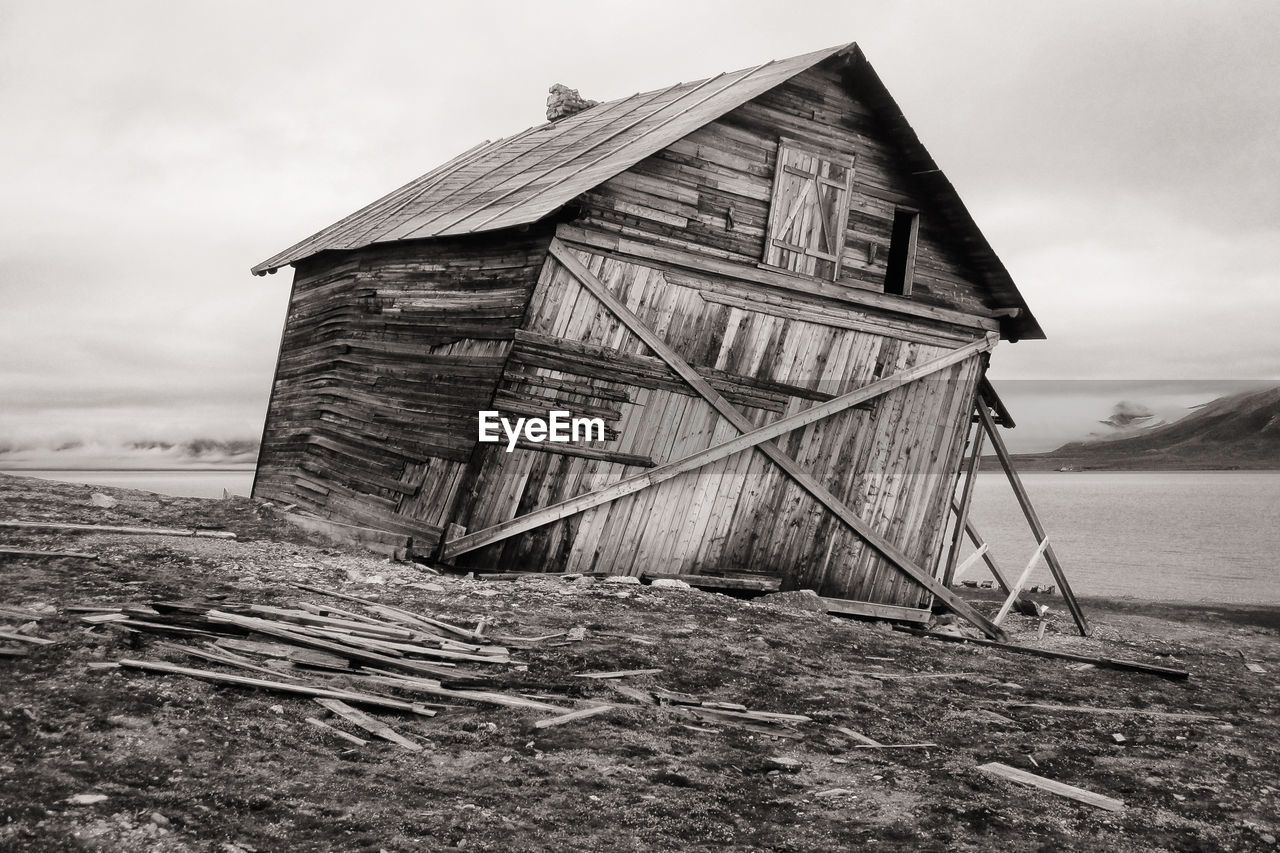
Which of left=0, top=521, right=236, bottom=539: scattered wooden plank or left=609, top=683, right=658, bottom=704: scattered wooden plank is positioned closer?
left=609, top=683, right=658, bottom=704: scattered wooden plank

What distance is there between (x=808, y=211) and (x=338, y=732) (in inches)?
397

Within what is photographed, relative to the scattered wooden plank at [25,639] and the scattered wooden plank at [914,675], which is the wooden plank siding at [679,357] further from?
the scattered wooden plank at [25,639]

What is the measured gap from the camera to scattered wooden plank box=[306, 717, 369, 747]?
5.97m

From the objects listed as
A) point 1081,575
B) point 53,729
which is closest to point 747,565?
point 53,729

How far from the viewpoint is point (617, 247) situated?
40.4ft

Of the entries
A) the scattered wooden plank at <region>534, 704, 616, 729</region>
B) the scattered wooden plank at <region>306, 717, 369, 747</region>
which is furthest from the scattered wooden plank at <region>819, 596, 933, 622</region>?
the scattered wooden plank at <region>306, 717, 369, 747</region>

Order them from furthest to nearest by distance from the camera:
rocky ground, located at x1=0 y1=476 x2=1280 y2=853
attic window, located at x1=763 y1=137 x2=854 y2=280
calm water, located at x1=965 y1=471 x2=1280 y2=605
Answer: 1. calm water, located at x1=965 y1=471 x2=1280 y2=605
2. attic window, located at x1=763 y1=137 x2=854 y2=280
3. rocky ground, located at x1=0 y1=476 x2=1280 y2=853

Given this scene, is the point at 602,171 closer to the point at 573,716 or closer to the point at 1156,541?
the point at 573,716

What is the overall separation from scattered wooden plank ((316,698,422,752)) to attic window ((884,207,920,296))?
10501 millimetres

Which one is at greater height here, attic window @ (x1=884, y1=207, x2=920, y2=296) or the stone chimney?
the stone chimney

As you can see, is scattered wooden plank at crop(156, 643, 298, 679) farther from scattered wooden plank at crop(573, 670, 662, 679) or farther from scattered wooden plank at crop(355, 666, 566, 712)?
scattered wooden plank at crop(573, 670, 662, 679)

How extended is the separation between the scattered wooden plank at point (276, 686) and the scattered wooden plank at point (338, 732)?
1.07 ft

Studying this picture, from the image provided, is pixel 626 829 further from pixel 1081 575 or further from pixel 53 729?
pixel 1081 575

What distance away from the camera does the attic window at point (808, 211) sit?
13.6m
